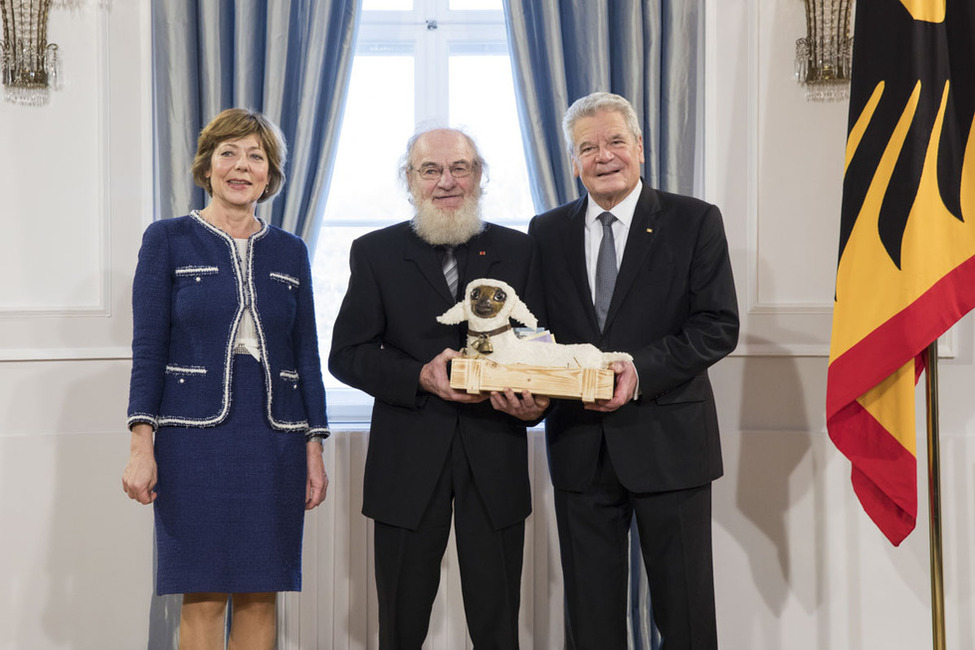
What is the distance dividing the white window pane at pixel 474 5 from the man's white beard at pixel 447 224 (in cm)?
141

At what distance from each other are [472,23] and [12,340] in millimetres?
2138

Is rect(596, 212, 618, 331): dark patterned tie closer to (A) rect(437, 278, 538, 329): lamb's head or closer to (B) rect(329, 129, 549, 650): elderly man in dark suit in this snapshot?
(B) rect(329, 129, 549, 650): elderly man in dark suit

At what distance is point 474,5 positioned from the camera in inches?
129

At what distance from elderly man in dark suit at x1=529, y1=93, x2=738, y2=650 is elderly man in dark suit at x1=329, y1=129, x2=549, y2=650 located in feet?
0.46

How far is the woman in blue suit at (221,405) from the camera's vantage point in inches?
81.8

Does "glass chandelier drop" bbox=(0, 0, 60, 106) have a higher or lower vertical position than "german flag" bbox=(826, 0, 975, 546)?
higher

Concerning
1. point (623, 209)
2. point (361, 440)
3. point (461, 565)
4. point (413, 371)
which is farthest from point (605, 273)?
point (361, 440)

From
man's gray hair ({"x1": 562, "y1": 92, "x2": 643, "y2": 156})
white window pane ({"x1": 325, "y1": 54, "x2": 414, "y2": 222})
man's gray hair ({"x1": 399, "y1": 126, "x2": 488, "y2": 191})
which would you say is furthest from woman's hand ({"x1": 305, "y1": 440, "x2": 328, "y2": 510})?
white window pane ({"x1": 325, "y1": 54, "x2": 414, "y2": 222})

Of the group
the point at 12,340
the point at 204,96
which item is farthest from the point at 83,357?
the point at 204,96

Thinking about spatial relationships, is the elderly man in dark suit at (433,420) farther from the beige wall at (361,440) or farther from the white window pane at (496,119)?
the white window pane at (496,119)

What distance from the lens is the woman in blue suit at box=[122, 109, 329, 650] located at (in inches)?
81.8

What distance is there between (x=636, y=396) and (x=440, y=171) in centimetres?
81

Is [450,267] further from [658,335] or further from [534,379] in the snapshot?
[658,335]

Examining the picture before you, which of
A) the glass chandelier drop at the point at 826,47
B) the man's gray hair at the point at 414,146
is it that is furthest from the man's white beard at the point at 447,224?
the glass chandelier drop at the point at 826,47
